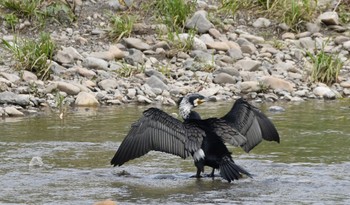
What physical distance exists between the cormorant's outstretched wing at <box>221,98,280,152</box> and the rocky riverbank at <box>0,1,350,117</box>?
4217mm

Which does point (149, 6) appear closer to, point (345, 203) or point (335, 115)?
point (335, 115)

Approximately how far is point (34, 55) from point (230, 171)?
6320mm

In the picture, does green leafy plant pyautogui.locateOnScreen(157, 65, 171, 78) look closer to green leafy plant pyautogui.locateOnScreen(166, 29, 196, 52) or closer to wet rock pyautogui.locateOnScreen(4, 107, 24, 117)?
green leafy plant pyautogui.locateOnScreen(166, 29, 196, 52)

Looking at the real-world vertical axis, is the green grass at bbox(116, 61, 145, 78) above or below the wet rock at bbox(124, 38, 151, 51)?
below

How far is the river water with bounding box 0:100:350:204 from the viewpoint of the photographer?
8.18 meters

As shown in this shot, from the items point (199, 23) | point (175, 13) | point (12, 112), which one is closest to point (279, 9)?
point (199, 23)

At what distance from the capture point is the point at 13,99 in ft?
43.3

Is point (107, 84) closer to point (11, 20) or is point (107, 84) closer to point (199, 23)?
point (11, 20)

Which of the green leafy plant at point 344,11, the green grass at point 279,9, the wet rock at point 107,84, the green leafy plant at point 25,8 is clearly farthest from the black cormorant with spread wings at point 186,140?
the green leafy plant at point 344,11

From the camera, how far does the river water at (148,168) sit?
26.8 feet

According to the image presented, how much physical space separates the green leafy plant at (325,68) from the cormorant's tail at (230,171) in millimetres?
6514

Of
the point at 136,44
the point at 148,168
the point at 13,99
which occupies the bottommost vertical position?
the point at 148,168

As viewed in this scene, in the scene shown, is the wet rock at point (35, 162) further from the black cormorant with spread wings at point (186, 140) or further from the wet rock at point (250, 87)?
the wet rock at point (250, 87)

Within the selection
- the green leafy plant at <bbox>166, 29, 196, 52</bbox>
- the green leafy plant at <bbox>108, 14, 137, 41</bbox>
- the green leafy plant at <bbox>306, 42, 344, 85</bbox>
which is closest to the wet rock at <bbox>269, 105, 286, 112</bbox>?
the green leafy plant at <bbox>306, 42, 344, 85</bbox>
